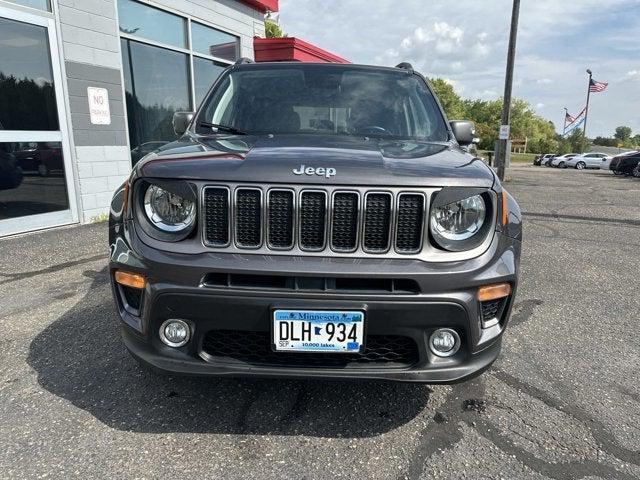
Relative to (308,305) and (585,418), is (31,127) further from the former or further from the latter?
(585,418)

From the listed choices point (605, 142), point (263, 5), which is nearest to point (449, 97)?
point (605, 142)

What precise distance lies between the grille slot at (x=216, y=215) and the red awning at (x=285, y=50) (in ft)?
27.9

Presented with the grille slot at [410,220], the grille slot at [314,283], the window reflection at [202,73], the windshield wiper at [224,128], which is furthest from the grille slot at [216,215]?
the window reflection at [202,73]

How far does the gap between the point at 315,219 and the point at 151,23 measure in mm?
7340

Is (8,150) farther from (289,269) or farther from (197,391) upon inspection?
(289,269)

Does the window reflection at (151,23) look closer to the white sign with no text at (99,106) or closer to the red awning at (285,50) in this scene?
the white sign with no text at (99,106)

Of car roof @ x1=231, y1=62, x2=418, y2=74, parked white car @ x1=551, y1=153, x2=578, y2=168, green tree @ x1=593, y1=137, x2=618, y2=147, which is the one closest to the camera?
car roof @ x1=231, y1=62, x2=418, y2=74

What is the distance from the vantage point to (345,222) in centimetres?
199

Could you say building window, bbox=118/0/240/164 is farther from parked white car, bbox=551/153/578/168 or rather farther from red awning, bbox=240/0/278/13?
parked white car, bbox=551/153/578/168

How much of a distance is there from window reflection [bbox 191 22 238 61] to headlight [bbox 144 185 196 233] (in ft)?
25.1

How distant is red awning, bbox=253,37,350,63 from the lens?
985 centimetres

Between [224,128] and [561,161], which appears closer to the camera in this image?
[224,128]

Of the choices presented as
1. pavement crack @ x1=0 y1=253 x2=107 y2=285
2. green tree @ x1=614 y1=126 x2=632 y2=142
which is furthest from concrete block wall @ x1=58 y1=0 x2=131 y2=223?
green tree @ x1=614 y1=126 x2=632 y2=142

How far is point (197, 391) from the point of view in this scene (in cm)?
256
